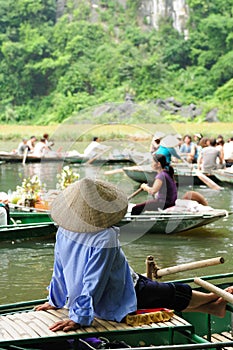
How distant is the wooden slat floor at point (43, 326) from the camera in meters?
3.52

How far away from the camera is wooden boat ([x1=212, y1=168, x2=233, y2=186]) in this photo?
1422cm

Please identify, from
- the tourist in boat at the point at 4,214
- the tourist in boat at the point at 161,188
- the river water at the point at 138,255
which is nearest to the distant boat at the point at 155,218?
the tourist in boat at the point at 161,188

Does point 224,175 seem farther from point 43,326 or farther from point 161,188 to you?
point 43,326

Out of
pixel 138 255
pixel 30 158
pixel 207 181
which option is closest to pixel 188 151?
pixel 207 181

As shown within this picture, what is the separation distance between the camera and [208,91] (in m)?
44.2

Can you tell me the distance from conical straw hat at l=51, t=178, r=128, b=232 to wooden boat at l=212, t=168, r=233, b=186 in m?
10.5

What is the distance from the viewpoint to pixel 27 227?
8281 mm

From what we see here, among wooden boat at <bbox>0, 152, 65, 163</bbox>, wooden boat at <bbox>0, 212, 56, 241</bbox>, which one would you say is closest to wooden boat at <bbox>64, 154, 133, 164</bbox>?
wooden boat at <bbox>0, 152, 65, 163</bbox>

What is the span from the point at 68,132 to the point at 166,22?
2647cm

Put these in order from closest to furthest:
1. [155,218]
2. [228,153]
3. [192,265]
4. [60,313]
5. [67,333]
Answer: [67,333] < [60,313] < [192,265] < [155,218] < [228,153]

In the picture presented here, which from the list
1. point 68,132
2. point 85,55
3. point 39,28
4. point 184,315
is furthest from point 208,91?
point 184,315

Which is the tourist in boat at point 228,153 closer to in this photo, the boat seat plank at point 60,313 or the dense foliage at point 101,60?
the boat seat plank at point 60,313

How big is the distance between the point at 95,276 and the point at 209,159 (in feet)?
37.9

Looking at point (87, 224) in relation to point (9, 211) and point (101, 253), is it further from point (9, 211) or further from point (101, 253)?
point (9, 211)
